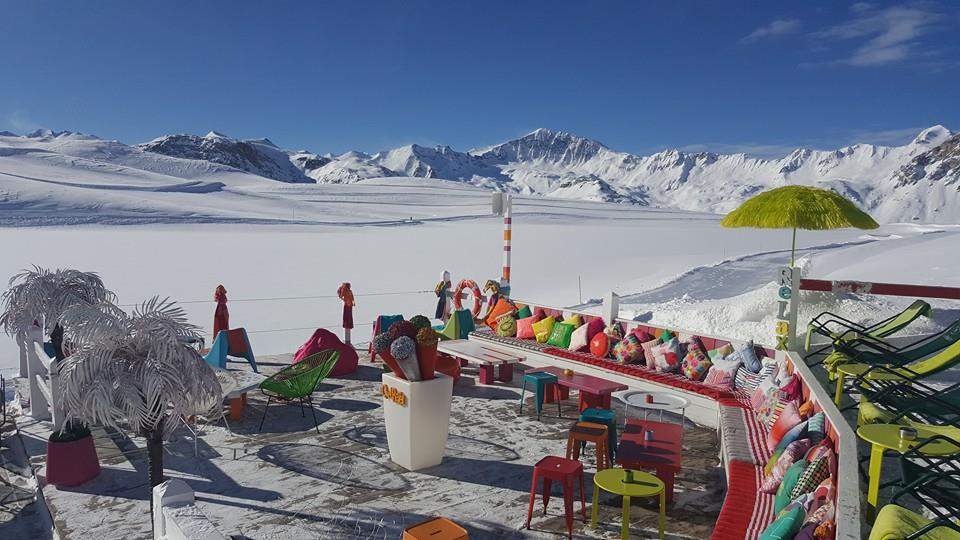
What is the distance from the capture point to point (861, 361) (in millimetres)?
6109

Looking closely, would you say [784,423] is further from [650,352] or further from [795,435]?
[650,352]

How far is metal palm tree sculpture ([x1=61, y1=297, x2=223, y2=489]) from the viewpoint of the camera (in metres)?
3.95

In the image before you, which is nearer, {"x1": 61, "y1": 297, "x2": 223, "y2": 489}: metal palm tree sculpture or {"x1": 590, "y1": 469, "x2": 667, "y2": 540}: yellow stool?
{"x1": 61, "y1": 297, "x2": 223, "y2": 489}: metal palm tree sculpture

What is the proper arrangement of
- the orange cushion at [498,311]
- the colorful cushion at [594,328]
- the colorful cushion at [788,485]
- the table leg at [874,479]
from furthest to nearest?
the orange cushion at [498,311]
the colorful cushion at [594,328]
the colorful cushion at [788,485]
the table leg at [874,479]

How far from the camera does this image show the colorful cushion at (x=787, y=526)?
3199 mm

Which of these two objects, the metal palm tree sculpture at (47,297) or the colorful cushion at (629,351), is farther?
the colorful cushion at (629,351)

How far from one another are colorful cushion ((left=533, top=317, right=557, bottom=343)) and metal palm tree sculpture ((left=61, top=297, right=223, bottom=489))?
629 cm

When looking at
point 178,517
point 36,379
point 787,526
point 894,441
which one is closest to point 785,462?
point 894,441

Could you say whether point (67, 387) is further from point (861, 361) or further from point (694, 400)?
point (861, 361)

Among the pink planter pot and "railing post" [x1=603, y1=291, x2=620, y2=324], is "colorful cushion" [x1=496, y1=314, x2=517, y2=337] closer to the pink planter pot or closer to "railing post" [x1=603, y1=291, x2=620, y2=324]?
"railing post" [x1=603, y1=291, x2=620, y2=324]

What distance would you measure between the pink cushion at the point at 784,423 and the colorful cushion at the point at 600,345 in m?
3.51

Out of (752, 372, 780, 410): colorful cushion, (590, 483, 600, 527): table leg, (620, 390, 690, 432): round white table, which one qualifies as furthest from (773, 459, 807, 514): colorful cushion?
(620, 390, 690, 432): round white table

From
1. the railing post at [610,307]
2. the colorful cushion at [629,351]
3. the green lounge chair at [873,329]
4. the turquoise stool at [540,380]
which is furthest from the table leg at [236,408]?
the green lounge chair at [873,329]

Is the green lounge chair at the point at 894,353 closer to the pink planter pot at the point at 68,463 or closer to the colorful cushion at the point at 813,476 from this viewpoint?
the colorful cushion at the point at 813,476
